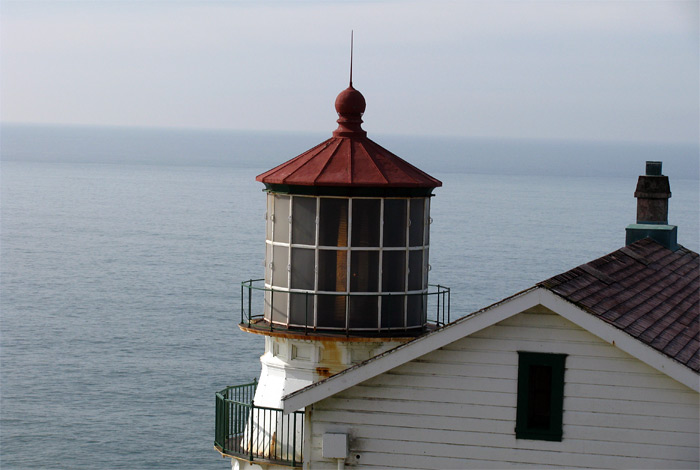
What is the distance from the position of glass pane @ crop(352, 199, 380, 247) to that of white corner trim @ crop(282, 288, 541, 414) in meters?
3.89

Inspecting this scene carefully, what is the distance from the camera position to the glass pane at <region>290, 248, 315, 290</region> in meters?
16.5

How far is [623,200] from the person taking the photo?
16738cm

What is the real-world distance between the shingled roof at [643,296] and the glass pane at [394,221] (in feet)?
10.2

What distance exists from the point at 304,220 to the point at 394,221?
1.31 metres

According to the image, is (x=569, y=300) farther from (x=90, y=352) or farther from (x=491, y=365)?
(x=90, y=352)

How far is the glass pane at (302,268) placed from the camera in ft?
54.0

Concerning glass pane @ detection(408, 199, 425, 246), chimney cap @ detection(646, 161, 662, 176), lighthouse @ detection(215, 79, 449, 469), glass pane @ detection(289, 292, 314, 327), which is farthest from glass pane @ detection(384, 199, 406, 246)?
chimney cap @ detection(646, 161, 662, 176)

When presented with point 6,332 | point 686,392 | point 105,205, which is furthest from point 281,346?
point 105,205

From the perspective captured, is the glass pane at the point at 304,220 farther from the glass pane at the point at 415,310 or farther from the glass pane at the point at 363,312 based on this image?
the glass pane at the point at 415,310

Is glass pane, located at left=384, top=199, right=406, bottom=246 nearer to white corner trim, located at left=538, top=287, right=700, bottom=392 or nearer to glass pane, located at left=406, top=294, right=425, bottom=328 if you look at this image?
glass pane, located at left=406, top=294, right=425, bottom=328

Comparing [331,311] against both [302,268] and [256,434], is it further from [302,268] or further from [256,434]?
[256,434]

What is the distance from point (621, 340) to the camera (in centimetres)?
1196

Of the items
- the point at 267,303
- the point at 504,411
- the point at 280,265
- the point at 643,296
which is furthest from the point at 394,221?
the point at 504,411

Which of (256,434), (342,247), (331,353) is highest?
(342,247)
